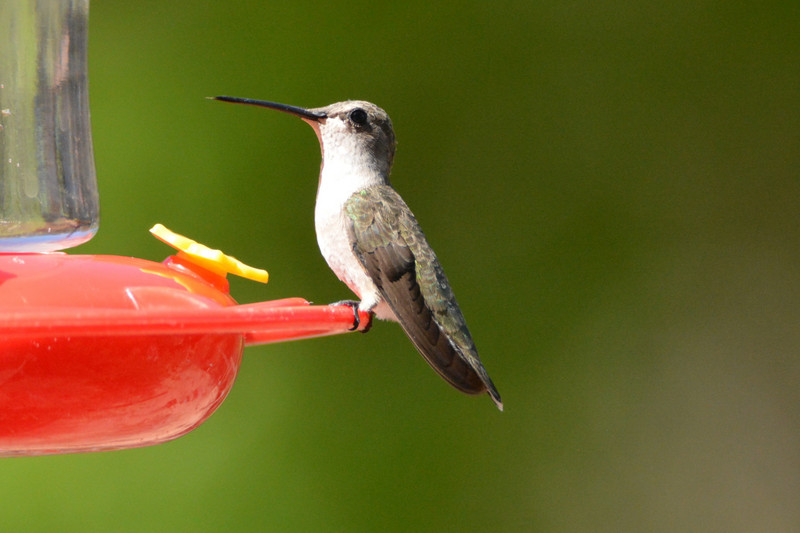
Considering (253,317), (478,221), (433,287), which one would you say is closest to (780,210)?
(478,221)

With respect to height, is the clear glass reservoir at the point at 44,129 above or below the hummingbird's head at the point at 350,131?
above

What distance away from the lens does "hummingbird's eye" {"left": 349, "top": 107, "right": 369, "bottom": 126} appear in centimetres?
375

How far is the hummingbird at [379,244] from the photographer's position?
3.13 metres

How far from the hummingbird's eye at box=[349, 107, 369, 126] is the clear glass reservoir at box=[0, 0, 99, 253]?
1.29m

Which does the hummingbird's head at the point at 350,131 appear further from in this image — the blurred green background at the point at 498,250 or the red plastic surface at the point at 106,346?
the red plastic surface at the point at 106,346

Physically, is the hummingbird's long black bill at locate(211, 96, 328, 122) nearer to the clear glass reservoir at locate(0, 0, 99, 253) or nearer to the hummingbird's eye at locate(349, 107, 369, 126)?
the hummingbird's eye at locate(349, 107, 369, 126)

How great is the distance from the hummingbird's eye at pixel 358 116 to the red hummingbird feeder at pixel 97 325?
61.5 inches

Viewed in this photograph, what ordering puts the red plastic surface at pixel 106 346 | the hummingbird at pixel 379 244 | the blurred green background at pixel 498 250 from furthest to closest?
the blurred green background at pixel 498 250, the hummingbird at pixel 379 244, the red plastic surface at pixel 106 346

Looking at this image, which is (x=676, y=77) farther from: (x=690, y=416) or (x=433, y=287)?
(x=433, y=287)

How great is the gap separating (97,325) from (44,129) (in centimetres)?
112

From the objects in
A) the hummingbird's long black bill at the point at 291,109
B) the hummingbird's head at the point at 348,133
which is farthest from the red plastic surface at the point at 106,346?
the hummingbird's head at the point at 348,133

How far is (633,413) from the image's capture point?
5.70m

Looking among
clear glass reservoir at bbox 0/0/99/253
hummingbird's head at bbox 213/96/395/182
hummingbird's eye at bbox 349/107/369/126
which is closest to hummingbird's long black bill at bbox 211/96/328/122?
hummingbird's head at bbox 213/96/395/182

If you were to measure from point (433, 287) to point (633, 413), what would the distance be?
258 cm
